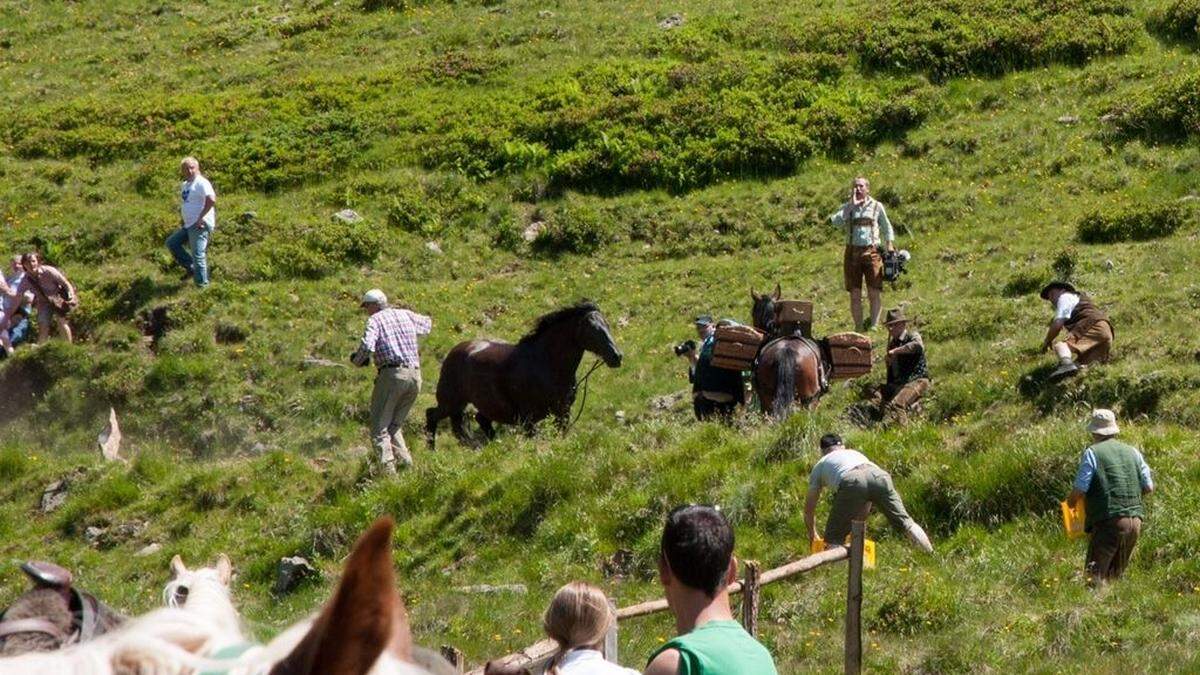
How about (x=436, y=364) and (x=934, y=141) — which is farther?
(x=934, y=141)

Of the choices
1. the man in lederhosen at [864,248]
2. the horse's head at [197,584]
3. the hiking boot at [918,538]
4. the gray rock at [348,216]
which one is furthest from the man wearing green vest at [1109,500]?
the gray rock at [348,216]

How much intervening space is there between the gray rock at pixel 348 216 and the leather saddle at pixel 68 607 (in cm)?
2724

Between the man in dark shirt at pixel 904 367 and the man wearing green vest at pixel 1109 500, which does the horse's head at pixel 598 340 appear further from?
the man wearing green vest at pixel 1109 500

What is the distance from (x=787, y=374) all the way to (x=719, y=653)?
12.6 meters

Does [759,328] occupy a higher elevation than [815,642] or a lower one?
lower

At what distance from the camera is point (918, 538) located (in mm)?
13406

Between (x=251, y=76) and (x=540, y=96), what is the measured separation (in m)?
8.88

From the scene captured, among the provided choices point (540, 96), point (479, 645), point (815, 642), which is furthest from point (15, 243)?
point (815, 642)

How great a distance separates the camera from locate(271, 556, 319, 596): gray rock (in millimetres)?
15555

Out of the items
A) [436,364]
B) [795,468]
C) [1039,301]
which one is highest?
[795,468]

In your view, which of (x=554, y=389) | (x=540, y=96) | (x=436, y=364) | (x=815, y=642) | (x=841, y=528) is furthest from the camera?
(x=540, y=96)

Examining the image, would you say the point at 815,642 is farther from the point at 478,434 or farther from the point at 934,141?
the point at 934,141

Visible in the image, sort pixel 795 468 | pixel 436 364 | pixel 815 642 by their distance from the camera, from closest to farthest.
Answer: pixel 815 642 → pixel 795 468 → pixel 436 364

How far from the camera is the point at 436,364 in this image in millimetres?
24828
